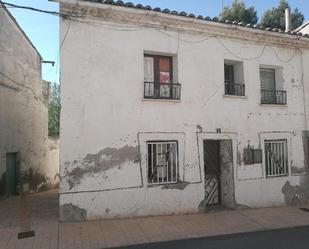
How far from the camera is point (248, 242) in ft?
24.9

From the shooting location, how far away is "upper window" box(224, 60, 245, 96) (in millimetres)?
11641

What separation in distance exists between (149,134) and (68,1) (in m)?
3.99

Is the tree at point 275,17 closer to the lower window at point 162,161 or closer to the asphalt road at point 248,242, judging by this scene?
the lower window at point 162,161

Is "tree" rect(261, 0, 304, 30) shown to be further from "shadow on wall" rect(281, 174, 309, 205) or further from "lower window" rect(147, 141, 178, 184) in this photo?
"lower window" rect(147, 141, 178, 184)

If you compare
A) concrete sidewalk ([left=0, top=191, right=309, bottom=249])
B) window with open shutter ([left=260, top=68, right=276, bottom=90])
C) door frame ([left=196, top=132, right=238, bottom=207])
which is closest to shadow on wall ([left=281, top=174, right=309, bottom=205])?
concrete sidewalk ([left=0, top=191, right=309, bottom=249])

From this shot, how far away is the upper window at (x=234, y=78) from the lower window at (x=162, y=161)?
2711mm

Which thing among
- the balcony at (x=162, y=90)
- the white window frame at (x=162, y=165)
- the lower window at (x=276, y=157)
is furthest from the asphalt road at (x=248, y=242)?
the balcony at (x=162, y=90)

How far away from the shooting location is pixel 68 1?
916 centimetres

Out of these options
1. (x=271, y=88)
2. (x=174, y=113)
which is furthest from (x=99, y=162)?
(x=271, y=88)

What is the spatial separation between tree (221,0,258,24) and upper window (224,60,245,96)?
12950mm

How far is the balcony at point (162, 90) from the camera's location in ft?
33.9

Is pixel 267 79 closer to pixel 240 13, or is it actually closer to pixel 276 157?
pixel 276 157

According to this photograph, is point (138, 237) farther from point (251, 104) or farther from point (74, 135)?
point (251, 104)

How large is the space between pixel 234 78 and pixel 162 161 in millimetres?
3814
